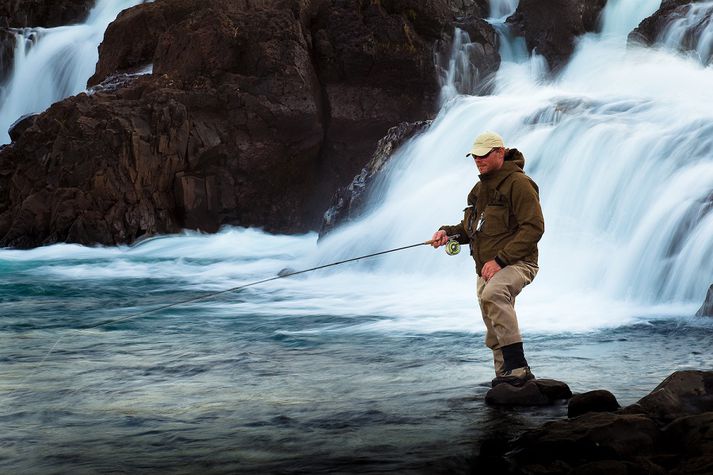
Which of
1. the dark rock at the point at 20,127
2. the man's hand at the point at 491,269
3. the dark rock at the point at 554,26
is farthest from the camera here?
the dark rock at the point at 554,26

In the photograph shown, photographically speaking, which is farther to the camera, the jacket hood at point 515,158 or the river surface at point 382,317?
the jacket hood at point 515,158

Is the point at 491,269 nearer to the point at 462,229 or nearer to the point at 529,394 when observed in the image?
the point at 462,229

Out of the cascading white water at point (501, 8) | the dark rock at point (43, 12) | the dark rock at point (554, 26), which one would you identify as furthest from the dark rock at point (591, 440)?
the dark rock at point (43, 12)

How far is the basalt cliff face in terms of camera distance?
21.3 metres

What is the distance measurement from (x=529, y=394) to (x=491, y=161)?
157 centimetres

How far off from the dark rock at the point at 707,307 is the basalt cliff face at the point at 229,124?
44.3 ft

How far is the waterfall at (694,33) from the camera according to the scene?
24.7 meters

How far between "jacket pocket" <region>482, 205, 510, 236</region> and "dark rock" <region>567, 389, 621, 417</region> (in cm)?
121

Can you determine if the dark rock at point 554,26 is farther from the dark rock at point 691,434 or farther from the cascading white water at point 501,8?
the dark rock at point 691,434

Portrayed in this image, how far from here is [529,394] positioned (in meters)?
6.79

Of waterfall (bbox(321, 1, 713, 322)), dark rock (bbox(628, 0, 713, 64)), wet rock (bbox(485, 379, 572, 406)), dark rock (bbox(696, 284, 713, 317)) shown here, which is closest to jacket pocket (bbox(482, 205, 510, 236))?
wet rock (bbox(485, 379, 572, 406))

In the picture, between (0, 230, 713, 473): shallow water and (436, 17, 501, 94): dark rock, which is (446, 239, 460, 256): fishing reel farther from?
(436, 17, 501, 94): dark rock

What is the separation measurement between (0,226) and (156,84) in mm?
4594

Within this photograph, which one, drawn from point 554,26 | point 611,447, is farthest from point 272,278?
point 554,26
